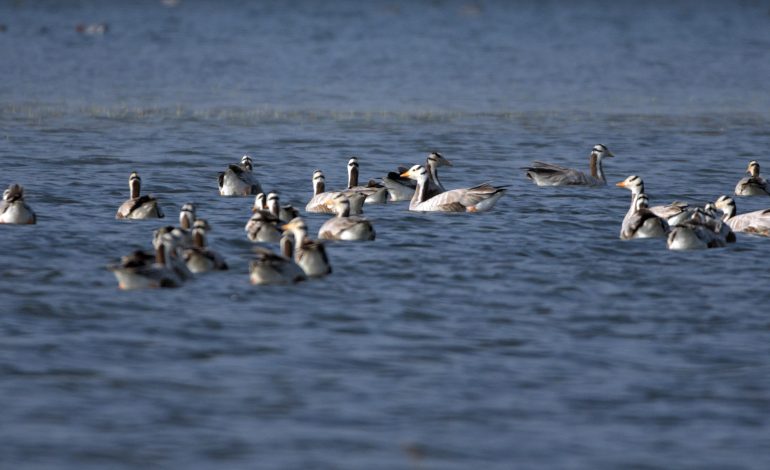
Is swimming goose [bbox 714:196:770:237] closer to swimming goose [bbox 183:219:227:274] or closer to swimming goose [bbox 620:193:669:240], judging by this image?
swimming goose [bbox 620:193:669:240]

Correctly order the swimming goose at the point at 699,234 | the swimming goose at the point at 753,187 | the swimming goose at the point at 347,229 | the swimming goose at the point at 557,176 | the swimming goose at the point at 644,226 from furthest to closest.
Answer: the swimming goose at the point at 557,176, the swimming goose at the point at 753,187, the swimming goose at the point at 644,226, the swimming goose at the point at 347,229, the swimming goose at the point at 699,234

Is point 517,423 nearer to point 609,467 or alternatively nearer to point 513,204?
point 609,467

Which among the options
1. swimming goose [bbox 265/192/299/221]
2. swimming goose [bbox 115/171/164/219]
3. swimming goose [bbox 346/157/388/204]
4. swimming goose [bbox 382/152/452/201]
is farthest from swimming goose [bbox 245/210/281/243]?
swimming goose [bbox 382/152/452/201]

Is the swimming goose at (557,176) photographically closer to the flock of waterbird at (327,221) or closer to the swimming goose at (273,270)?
the flock of waterbird at (327,221)

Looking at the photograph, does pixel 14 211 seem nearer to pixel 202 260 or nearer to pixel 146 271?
pixel 202 260

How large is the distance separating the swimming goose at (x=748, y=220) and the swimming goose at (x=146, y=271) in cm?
1072

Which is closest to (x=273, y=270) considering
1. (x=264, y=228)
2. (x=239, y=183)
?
(x=264, y=228)

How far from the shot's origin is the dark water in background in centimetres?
1321

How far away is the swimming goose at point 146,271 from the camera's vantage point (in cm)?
1859

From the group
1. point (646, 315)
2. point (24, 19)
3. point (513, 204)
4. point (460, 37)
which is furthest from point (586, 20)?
point (646, 315)

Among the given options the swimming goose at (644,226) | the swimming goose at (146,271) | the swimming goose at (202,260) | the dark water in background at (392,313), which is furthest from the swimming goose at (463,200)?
the swimming goose at (146,271)

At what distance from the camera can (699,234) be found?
878 inches

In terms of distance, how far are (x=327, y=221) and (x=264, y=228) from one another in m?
2.04

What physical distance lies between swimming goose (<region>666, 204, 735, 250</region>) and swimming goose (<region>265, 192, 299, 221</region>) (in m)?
6.30
